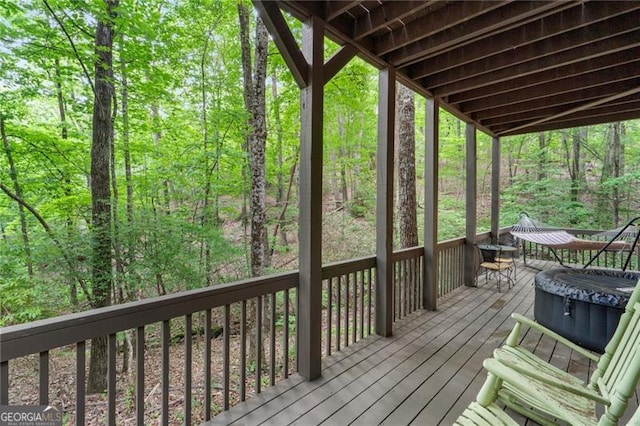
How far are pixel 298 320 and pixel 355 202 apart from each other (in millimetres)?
8197

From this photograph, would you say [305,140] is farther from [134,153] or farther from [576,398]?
[134,153]

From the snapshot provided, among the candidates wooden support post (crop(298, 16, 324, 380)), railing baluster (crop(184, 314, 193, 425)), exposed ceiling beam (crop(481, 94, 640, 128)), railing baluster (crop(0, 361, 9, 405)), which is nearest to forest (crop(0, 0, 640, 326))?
exposed ceiling beam (crop(481, 94, 640, 128))

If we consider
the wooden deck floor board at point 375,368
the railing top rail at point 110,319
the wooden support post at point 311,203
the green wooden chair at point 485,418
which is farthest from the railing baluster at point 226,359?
the green wooden chair at point 485,418

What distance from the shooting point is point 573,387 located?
55.6 inches

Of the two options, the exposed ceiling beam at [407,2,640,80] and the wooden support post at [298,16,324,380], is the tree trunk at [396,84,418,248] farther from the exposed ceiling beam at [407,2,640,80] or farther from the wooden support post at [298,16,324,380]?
the wooden support post at [298,16,324,380]

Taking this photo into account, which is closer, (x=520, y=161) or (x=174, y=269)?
(x=174, y=269)

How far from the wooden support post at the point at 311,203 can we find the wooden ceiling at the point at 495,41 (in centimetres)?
29

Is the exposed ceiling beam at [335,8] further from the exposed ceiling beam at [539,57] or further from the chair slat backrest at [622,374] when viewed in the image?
the chair slat backrest at [622,374]

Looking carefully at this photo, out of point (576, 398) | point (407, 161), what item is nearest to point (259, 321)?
point (576, 398)

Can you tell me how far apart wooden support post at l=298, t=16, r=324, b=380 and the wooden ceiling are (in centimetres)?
29

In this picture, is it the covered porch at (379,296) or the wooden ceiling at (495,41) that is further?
the wooden ceiling at (495,41)

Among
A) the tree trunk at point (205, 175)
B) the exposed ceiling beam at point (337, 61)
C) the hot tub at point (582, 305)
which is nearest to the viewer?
the exposed ceiling beam at point (337, 61)

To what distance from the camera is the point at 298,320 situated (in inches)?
99.0

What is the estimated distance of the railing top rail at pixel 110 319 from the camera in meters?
1.27
